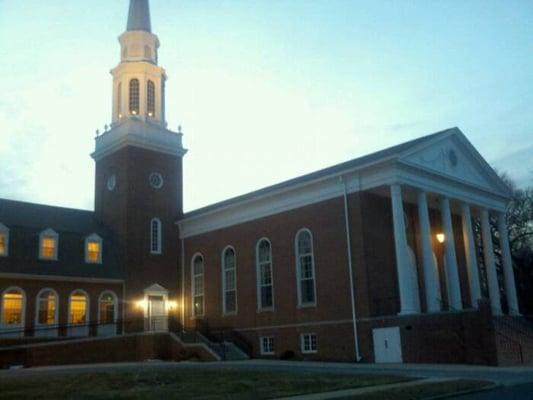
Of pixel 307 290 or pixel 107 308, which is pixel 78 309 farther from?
pixel 307 290

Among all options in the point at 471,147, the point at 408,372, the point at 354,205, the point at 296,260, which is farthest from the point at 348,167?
the point at 408,372

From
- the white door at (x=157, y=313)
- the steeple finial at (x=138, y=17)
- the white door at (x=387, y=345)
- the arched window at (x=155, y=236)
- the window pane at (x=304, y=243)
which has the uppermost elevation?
the steeple finial at (x=138, y=17)

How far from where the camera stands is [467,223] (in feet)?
128

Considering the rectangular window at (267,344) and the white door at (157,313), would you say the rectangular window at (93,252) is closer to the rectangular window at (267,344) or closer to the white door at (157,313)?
the white door at (157,313)

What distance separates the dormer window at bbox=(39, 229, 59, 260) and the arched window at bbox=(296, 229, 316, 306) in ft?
50.4

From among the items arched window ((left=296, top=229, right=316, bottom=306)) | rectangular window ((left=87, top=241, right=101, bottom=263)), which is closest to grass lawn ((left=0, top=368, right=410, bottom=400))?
arched window ((left=296, top=229, right=316, bottom=306))

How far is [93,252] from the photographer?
4166cm

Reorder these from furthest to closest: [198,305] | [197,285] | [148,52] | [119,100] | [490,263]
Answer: [148,52]
[119,100]
[197,285]
[198,305]
[490,263]

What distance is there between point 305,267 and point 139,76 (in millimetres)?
19670

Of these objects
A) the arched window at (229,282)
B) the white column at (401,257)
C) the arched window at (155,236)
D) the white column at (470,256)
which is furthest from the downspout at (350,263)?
the arched window at (155,236)

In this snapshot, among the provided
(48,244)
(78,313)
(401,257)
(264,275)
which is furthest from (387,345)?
(48,244)

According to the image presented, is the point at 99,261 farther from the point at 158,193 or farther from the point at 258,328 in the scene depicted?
the point at 258,328

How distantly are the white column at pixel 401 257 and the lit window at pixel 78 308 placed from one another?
1965 centimetres

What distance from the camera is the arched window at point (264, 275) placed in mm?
38500
